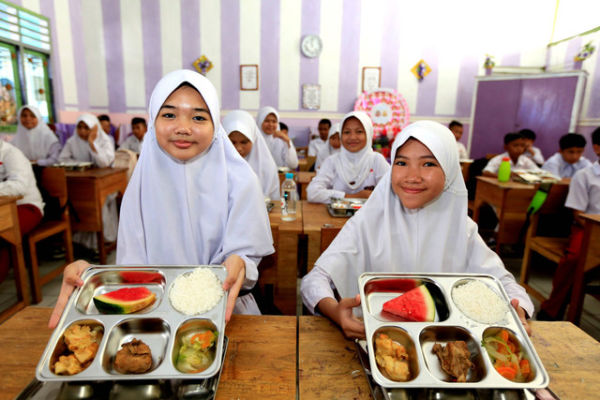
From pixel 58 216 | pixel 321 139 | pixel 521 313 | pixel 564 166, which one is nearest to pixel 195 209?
pixel 521 313

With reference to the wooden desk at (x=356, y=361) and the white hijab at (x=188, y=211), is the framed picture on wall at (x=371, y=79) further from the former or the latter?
the wooden desk at (x=356, y=361)

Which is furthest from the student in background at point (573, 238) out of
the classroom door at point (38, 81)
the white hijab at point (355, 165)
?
the classroom door at point (38, 81)

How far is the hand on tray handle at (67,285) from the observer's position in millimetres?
784

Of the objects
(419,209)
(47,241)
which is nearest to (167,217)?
(419,209)

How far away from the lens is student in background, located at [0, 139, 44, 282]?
103 inches

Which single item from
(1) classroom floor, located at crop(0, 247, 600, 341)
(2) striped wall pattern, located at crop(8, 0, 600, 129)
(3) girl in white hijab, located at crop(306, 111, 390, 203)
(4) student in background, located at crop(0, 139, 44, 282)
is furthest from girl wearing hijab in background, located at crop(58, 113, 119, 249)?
(2) striped wall pattern, located at crop(8, 0, 600, 129)

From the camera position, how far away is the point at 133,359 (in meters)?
0.69

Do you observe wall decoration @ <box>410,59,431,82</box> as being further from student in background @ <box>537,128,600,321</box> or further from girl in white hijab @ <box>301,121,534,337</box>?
girl in white hijab @ <box>301,121,534,337</box>

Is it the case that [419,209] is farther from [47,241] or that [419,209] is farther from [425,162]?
[47,241]

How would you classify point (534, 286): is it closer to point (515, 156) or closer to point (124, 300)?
point (515, 156)

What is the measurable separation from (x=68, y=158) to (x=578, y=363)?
5.17 meters

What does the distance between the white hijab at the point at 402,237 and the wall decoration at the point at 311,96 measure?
268 inches

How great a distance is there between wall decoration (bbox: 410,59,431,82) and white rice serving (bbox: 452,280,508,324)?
767 centimetres

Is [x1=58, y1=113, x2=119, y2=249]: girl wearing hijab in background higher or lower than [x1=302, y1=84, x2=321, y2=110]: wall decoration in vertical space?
lower
